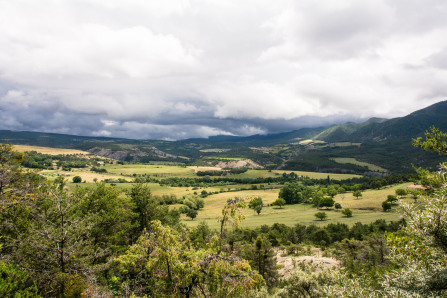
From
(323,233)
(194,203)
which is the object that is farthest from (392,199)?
(194,203)

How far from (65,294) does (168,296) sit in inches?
186

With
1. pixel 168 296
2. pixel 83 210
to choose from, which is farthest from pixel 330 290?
pixel 83 210

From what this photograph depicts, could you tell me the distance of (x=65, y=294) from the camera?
1015cm

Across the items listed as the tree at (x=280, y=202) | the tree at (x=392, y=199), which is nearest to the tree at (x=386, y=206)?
the tree at (x=392, y=199)

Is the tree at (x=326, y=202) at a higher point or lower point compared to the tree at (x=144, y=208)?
lower

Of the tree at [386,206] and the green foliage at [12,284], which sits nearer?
the green foliage at [12,284]

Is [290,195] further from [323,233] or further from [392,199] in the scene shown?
[323,233]

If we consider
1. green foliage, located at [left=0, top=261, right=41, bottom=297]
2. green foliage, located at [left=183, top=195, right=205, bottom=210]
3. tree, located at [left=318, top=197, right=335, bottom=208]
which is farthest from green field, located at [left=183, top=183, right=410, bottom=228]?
green foliage, located at [left=0, top=261, right=41, bottom=297]

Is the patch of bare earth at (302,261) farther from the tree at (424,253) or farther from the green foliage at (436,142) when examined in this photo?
the green foliage at (436,142)

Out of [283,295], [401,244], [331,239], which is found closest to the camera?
[401,244]

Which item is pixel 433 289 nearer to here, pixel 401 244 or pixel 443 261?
pixel 443 261

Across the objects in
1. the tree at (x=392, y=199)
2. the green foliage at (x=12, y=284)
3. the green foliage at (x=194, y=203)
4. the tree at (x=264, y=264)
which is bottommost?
the green foliage at (x=194, y=203)

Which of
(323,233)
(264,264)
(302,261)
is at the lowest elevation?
(323,233)

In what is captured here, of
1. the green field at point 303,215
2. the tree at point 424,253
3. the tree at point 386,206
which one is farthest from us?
the tree at point 386,206
